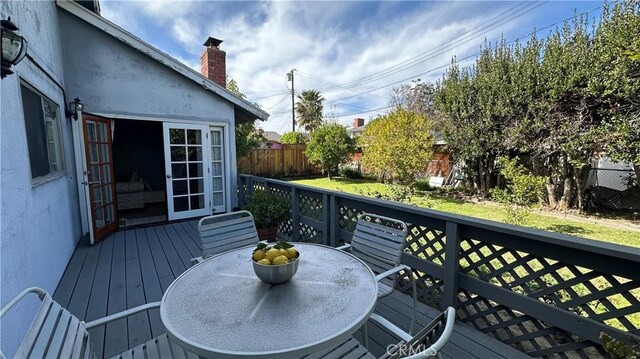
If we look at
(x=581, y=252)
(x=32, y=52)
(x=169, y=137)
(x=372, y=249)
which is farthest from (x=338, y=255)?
(x=169, y=137)

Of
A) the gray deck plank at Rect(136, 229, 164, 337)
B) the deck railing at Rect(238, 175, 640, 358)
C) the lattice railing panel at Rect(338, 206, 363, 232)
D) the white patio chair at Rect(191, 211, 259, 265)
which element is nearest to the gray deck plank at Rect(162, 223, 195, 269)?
the gray deck plank at Rect(136, 229, 164, 337)

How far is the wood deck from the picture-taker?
1.99 m

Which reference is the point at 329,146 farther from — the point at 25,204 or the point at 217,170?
the point at 25,204

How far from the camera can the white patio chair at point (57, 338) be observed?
900 mm

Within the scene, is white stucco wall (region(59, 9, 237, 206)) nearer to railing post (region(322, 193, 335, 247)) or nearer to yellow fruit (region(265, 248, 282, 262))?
railing post (region(322, 193, 335, 247))

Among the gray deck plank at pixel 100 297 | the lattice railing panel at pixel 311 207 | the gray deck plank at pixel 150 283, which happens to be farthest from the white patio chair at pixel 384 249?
the gray deck plank at pixel 100 297

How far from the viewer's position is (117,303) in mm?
2531

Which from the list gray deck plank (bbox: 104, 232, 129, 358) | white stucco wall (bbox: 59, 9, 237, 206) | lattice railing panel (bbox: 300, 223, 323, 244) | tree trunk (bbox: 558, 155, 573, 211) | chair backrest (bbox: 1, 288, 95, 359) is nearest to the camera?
chair backrest (bbox: 1, 288, 95, 359)

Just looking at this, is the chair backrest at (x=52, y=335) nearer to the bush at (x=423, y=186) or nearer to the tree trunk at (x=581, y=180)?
the tree trunk at (x=581, y=180)

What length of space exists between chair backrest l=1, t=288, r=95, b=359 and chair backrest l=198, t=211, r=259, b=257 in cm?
99

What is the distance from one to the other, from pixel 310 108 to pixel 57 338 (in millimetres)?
28510

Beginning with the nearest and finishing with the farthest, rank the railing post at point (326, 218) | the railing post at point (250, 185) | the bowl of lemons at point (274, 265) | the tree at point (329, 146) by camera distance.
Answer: the bowl of lemons at point (274, 265), the railing post at point (326, 218), the railing post at point (250, 185), the tree at point (329, 146)

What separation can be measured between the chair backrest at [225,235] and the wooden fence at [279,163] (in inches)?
409

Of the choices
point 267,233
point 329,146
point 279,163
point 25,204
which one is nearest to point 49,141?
point 25,204
